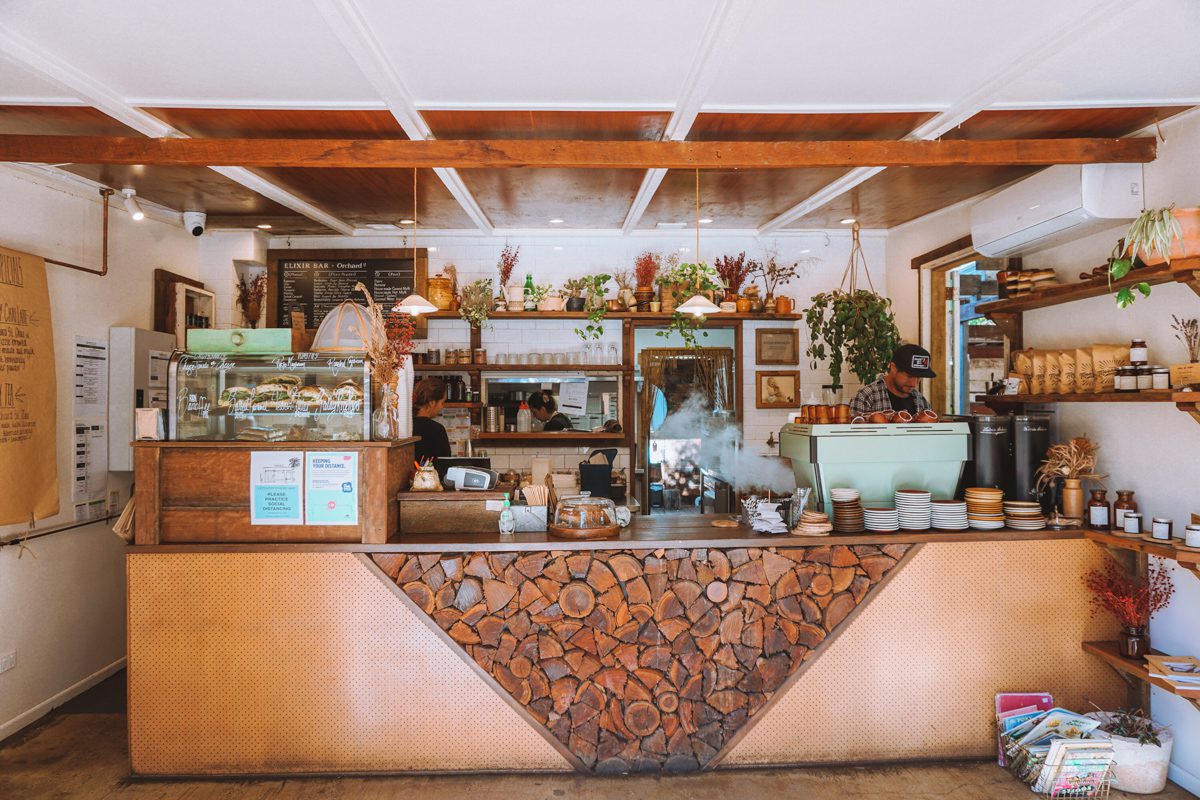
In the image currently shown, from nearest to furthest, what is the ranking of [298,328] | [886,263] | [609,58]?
1. [609,58]
2. [298,328]
3. [886,263]

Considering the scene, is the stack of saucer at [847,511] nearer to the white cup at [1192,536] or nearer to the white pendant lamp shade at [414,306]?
the white cup at [1192,536]

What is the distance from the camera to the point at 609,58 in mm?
3004

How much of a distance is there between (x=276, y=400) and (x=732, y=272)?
14.0 feet

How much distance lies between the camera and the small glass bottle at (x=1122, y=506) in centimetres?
365

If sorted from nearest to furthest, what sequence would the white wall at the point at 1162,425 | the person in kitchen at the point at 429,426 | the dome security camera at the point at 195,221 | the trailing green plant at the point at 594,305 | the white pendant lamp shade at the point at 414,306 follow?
the white wall at the point at 1162,425, the white pendant lamp shade at the point at 414,306, the person in kitchen at the point at 429,426, the dome security camera at the point at 195,221, the trailing green plant at the point at 594,305

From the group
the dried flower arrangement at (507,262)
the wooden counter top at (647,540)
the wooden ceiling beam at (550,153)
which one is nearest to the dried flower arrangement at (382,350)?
the wooden ceiling beam at (550,153)

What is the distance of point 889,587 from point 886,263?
3.94 metres

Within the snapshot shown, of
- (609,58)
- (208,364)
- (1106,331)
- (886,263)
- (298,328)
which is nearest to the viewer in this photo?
(609,58)

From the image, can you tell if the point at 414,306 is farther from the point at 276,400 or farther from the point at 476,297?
the point at 476,297

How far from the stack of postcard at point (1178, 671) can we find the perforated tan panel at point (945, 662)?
358mm

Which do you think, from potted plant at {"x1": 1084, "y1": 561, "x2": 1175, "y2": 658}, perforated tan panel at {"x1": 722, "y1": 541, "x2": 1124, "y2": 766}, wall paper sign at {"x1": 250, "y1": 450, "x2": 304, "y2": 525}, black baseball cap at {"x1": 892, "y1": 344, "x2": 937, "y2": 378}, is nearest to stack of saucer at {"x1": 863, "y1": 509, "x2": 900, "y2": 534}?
perforated tan panel at {"x1": 722, "y1": 541, "x2": 1124, "y2": 766}

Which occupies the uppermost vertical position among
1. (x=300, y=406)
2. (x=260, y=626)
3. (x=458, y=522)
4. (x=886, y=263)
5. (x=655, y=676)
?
(x=886, y=263)

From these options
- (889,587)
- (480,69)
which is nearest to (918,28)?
(480,69)

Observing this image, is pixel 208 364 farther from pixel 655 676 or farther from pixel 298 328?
pixel 655 676
